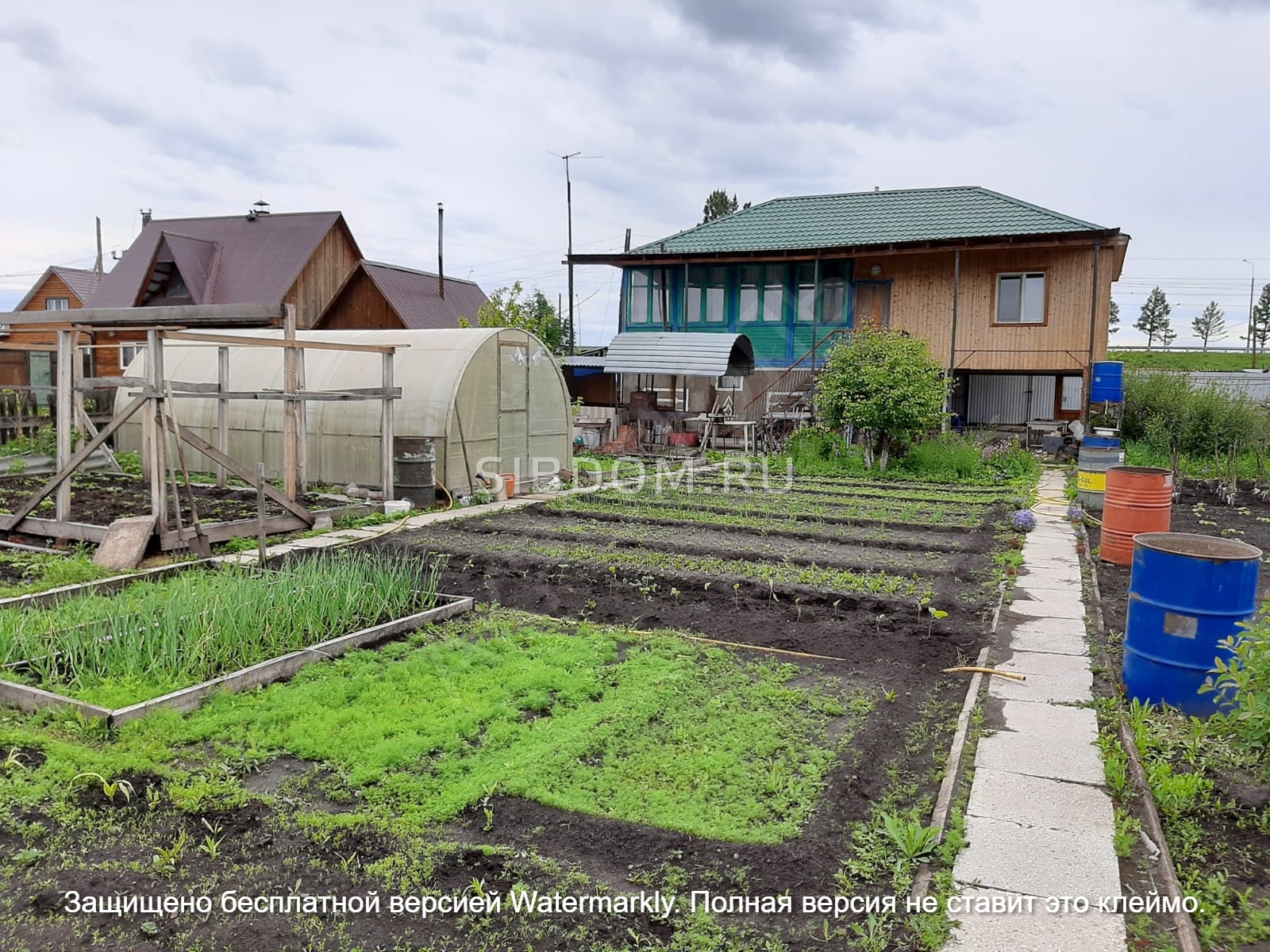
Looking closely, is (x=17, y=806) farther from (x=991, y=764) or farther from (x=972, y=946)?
(x=991, y=764)

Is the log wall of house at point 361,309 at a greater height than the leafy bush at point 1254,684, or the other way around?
the log wall of house at point 361,309

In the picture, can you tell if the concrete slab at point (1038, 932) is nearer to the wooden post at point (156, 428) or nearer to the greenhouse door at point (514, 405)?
the wooden post at point (156, 428)

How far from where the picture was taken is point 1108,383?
67.3 ft

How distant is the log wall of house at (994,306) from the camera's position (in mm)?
21688

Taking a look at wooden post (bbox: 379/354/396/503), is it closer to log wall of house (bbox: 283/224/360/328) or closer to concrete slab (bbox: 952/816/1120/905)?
concrete slab (bbox: 952/816/1120/905)

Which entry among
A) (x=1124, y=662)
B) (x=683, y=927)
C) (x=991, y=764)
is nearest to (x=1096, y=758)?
(x=991, y=764)

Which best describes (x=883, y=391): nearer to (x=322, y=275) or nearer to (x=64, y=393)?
(x=64, y=393)

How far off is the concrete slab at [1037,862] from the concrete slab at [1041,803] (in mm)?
60

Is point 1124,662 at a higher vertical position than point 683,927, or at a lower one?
higher

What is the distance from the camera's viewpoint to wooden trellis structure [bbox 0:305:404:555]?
8.96 m

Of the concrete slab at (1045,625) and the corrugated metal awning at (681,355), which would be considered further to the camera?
the corrugated metal awning at (681,355)

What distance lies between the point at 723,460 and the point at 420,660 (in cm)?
1369

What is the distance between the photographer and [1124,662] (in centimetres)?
553

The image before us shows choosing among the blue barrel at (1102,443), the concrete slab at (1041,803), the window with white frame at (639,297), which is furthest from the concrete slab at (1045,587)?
the window with white frame at (639,297)
